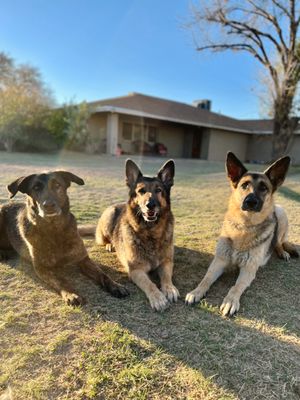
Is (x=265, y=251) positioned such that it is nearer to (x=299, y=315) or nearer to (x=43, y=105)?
(x=299, y=315)

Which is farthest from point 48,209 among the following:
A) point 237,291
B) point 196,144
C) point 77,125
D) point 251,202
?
point 196,144

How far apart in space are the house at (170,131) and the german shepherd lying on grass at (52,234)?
16.5 metres

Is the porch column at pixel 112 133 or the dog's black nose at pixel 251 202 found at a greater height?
the porch column at pixel 112 133

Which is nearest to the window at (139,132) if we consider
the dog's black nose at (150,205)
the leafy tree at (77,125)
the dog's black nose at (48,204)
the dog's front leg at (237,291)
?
the leafy tree at (77,125)

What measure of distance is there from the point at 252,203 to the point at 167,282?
1.24m

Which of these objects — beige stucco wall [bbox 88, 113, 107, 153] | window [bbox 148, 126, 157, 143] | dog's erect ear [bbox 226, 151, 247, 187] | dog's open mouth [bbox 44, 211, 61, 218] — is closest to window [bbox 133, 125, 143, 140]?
window [bbox 148, 126, 157, 143]

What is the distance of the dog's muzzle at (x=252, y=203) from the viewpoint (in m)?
3.14

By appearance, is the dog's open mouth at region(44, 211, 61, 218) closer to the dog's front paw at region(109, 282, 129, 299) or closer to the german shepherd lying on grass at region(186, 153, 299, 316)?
the dog's front paw at region(109, 282, 129, 299)

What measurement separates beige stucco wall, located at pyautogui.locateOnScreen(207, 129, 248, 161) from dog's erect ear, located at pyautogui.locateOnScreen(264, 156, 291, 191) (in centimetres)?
2210

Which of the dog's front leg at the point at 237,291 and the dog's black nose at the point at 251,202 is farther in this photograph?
the dog's black nose at the point at 251,202

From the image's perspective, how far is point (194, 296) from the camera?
279 cm

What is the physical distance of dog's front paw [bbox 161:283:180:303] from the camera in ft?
9.12

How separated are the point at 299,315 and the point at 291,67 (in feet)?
46.6

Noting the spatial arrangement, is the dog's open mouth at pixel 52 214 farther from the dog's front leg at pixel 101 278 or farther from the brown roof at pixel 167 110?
the brown roof at pixel 167 110
